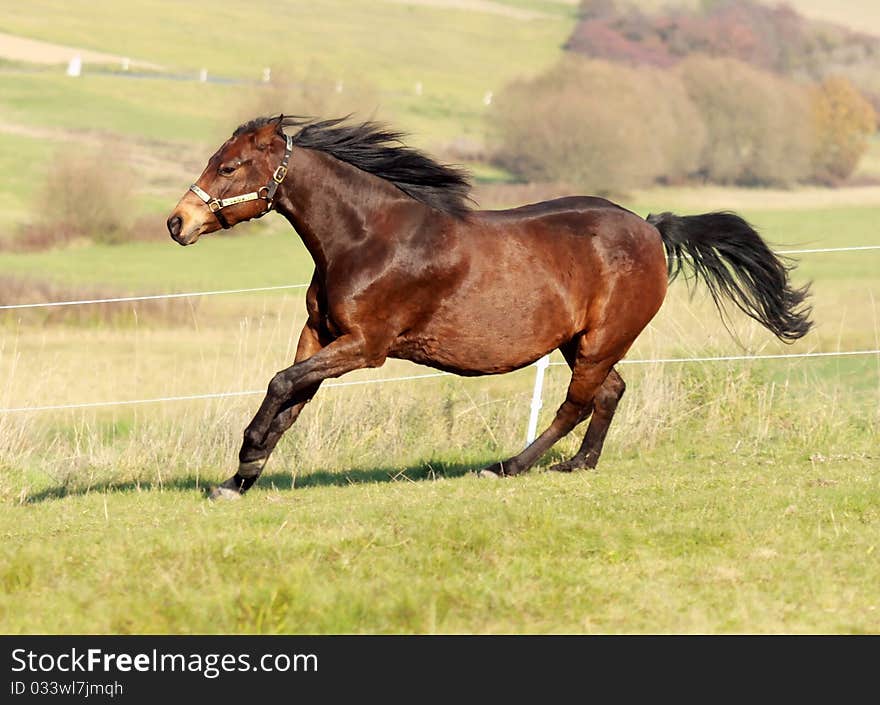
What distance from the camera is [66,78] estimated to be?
2212 inches

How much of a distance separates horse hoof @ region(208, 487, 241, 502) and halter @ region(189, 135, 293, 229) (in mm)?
1542

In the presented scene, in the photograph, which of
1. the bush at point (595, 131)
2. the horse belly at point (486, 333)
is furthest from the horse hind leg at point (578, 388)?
the bush at point (595, 131)

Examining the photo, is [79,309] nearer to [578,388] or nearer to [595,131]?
[578,388]

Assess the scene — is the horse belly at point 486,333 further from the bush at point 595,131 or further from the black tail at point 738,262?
the bush at point 595,131

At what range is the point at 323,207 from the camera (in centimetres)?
788

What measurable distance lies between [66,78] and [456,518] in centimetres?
5302

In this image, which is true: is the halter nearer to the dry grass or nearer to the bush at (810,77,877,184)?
the dry grass

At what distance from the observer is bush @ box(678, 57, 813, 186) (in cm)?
5634

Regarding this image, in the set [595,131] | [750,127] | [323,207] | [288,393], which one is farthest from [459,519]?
[750,127]

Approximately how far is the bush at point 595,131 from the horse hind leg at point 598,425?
41.4 metres

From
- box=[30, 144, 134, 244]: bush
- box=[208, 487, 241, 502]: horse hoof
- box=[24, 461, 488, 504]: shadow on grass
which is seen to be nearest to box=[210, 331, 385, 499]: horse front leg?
box=[208, 487, 241, 502]: horse hoof

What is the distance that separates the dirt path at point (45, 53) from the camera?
5978 centimetres
